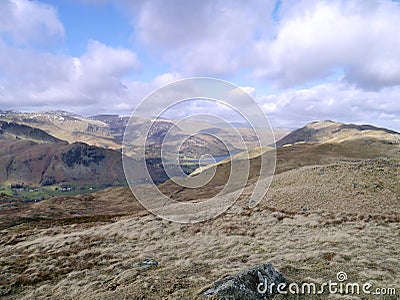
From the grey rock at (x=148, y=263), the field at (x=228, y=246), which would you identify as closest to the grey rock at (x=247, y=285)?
the field at (x=228, y=246)

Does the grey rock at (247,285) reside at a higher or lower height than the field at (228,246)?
higher

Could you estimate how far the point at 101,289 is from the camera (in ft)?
51.4

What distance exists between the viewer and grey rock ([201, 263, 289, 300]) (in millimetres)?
11484

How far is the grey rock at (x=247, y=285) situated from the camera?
11484 mm

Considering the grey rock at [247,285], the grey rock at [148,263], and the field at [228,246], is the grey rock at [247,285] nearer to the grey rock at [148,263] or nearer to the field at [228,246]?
the field at [228,246]

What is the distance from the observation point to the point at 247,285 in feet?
39.8

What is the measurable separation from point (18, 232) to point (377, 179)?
167 ft

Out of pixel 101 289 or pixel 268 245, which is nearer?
pixel 101 289

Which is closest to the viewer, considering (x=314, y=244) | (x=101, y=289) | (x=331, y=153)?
(x=101, y=289)

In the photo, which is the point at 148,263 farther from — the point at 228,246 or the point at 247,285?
the point at 247,285

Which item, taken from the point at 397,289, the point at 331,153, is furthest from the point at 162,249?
the point at 331,153

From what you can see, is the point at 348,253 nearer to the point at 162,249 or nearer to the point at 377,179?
the point at 162,249

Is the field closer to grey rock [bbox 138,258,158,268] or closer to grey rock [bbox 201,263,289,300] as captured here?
grey rock [bbox 138,258,158,268]

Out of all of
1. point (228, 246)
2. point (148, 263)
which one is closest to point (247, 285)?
point (148, 263)
